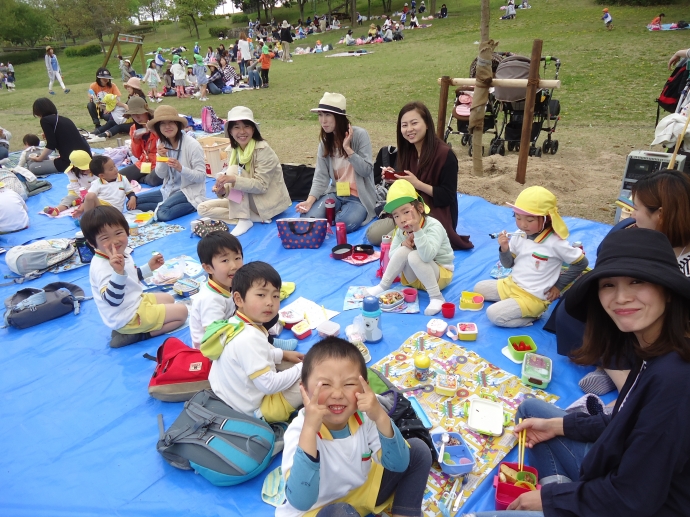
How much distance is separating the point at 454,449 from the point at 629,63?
58.5 ft

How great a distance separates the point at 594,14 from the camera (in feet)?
83.9

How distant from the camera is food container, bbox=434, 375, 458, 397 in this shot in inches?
118

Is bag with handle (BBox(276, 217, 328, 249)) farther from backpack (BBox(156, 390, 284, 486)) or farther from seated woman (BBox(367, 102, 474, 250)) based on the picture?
backpack (BBox(156, 390, 284, 486))

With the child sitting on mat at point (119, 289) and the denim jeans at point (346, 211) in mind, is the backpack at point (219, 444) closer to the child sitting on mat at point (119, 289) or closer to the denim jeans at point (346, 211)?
the child sitting on mat at point (119, 289)

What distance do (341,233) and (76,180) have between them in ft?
13.6

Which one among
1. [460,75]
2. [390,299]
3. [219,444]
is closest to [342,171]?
[390,299]

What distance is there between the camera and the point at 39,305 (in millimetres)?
4211

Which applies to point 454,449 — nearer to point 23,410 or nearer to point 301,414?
point 301,414

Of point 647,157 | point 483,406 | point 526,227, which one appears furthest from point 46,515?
point 647,157

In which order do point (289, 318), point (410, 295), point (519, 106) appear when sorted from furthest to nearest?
point (519, 106)
point (410, 295)
point (289, 318)

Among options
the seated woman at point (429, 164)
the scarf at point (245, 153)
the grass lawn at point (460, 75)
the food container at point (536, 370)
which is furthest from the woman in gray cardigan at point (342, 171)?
the grass lawn at point (460, 75)

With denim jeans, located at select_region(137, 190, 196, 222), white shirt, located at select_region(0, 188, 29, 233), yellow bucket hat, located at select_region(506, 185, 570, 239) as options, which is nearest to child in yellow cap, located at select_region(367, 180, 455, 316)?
yellow bucket hat, located at select_region(506, 185, 570, 239)

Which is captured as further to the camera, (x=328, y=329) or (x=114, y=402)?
(x=328, y=329)

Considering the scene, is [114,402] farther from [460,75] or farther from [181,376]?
[460,75]
